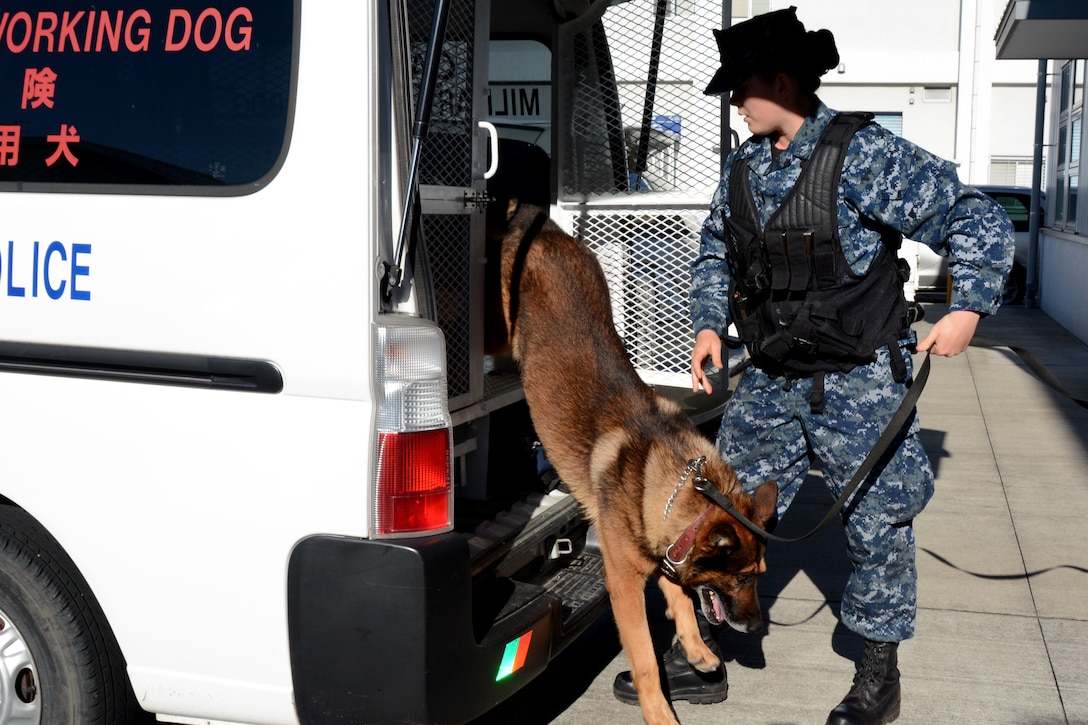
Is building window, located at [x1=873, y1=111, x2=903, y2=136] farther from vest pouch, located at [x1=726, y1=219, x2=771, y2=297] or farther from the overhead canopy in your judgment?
vest pouch, located at [x1=726, y1=219, x2=771, y2=297]

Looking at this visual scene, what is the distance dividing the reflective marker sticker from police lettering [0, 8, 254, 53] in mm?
1697

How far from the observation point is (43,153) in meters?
2.84

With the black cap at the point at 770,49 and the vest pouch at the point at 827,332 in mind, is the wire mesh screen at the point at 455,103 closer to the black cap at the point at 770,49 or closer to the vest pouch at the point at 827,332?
the black cap at the point at 770,49

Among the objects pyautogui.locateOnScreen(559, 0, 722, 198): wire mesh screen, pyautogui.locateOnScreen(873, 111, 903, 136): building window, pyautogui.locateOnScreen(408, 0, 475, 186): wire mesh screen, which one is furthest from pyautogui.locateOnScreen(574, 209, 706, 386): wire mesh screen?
pyautogui.locateOnScreen(873, 111, 903, 136): building window

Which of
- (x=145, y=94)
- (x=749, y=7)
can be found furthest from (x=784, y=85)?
(x=749, y=7)

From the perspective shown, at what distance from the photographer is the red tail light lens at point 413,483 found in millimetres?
2605

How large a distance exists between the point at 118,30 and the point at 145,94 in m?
0.18

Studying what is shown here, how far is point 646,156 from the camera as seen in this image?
492 cm

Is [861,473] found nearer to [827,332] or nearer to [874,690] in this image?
[827,332]

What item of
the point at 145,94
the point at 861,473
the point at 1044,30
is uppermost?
A: the point at 1044,30

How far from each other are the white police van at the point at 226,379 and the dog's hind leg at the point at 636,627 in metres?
0.70

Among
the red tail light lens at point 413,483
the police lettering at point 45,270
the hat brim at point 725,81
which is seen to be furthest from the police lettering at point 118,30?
the hat brim at point 725,81

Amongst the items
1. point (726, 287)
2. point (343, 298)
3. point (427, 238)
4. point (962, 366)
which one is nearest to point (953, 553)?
point (726, 287)

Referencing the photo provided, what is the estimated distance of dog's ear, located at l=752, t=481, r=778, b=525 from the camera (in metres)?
3.57
